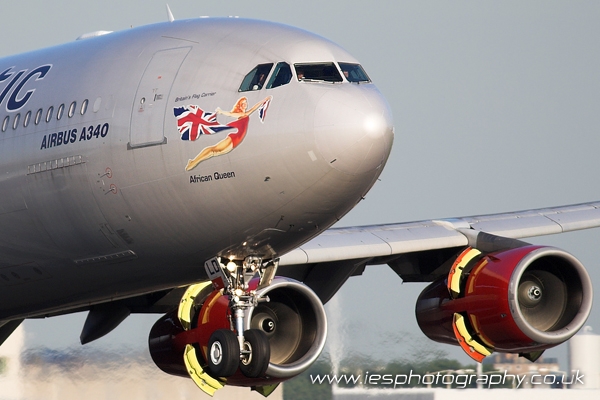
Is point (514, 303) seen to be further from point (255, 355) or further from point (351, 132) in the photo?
point (351, 132)

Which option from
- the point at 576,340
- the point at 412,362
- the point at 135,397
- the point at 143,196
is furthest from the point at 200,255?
the point at 576,340

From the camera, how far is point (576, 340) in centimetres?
2645

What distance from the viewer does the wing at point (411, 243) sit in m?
18.4

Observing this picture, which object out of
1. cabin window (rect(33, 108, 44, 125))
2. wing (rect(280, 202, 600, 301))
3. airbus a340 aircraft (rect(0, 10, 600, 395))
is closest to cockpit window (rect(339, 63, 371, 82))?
airbus a340 aircraft (rect(0, 10, 600, 395))

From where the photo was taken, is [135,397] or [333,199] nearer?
[333,199]

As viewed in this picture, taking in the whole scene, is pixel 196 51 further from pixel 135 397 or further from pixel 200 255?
pixel 135 397

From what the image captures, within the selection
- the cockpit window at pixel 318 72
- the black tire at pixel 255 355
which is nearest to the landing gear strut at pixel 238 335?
the black tire at pixel 255 355

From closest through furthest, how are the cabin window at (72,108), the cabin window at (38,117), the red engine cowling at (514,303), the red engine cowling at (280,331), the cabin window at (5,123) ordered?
the cabin window at (72,108) < the cabin window at (38,117) < the cabin window at (5,123) < the red engine cowling at (280,331) < the red engine cowling at (514,303)

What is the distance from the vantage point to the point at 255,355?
46.2 feet

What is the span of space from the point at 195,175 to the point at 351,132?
1.71 m

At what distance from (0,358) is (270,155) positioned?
32.3 feet

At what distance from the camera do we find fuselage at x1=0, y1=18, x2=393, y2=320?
13.0 metres

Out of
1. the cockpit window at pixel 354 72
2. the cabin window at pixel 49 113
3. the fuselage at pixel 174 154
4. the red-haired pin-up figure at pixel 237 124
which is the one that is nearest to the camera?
the fuselage at pixel 174 154

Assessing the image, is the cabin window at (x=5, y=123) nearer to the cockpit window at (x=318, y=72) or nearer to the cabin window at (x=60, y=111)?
the cabin window at (x=60, y=111)
